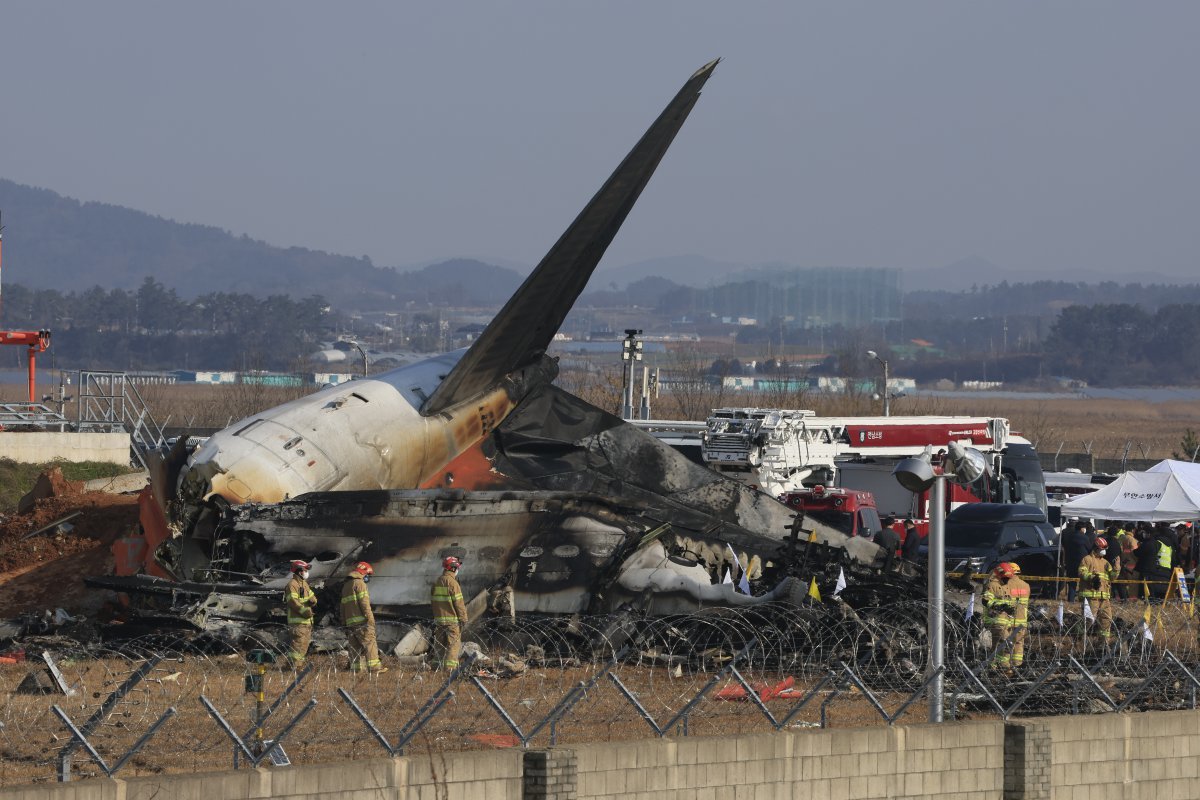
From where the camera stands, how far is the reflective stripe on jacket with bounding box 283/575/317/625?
A: 67.6ft

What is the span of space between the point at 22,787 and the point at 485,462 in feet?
56.7

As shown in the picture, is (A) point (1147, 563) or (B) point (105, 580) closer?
(B) point (105, 580)

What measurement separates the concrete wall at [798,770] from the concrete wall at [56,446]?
124 feet

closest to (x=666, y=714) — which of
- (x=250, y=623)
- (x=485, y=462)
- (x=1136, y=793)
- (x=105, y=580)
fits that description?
(x=1136, y=793)

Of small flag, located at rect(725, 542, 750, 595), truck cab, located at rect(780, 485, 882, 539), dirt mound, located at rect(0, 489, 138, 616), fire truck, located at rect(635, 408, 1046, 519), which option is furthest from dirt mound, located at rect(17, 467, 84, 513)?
fire truck, located at rect(635, 408, 1046, 519)

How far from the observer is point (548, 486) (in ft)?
94.8

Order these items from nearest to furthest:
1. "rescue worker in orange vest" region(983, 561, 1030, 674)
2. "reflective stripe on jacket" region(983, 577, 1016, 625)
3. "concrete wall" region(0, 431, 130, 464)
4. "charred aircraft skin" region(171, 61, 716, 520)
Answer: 1. "rescue worker in orange vest" region(983, 561, 1030, 674)
2. "reflective stripe on jacket" region(983, 577, 1016, 625)
3. "charred aircraft skin" region(171, 61, 716, 520)
4. "concrete wall" region(0, 431, 130, 464)

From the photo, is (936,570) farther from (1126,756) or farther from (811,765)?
(811,765)

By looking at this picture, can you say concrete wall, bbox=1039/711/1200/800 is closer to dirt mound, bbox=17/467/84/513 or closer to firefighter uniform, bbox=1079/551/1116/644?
firefighter uniform, bbox=1079/551/1116/644

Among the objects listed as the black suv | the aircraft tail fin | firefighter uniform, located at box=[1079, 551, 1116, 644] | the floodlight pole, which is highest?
the aircraft tail fin

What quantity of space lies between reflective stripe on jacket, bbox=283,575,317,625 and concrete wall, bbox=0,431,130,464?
97.7ft

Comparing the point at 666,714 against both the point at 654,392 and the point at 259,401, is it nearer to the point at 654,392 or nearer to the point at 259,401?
the point at 654,392

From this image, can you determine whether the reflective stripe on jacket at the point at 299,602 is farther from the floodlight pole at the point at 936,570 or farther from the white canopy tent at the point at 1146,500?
the white canopy tent at the point at 1146,500

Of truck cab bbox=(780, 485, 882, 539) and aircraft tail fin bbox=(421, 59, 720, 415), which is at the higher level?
aircraft tail fin bbox=(421, 59, 720, 415)
